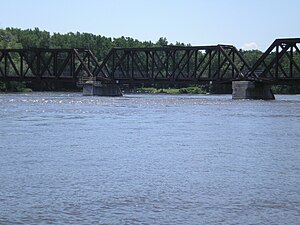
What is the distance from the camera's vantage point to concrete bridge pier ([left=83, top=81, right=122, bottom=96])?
158750mm

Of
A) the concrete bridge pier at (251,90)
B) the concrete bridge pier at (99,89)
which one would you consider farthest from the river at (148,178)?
the concrete bridge pier at (99,89)

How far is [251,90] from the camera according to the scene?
133875mm

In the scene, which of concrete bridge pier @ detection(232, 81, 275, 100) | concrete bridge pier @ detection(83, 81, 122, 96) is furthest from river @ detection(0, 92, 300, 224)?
concrete bridge pier @ detection(83, 81, 122, 96)

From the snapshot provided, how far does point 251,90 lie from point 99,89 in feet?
134

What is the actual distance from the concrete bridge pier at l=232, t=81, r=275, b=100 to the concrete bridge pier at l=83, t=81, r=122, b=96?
36.1m

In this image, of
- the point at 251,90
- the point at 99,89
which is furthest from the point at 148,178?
the point at 99,89

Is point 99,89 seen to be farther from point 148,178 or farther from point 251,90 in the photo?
point 148,178

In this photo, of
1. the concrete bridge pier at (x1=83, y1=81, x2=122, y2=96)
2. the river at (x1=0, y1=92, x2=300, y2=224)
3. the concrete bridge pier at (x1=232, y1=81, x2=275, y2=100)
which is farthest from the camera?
the concrete bridge pier at (x1=83, y1=81, x2=122, y2=96)

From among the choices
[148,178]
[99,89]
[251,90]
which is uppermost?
[148,178]

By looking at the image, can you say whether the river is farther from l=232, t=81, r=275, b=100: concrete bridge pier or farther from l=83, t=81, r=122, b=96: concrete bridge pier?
l=83, t=81, r=122, b=96: concrete bridge pier

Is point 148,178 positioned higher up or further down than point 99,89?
higher up

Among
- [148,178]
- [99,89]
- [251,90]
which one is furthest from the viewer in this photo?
[99,89]

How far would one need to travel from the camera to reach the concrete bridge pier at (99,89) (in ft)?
521

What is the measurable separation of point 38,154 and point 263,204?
14.7 m
